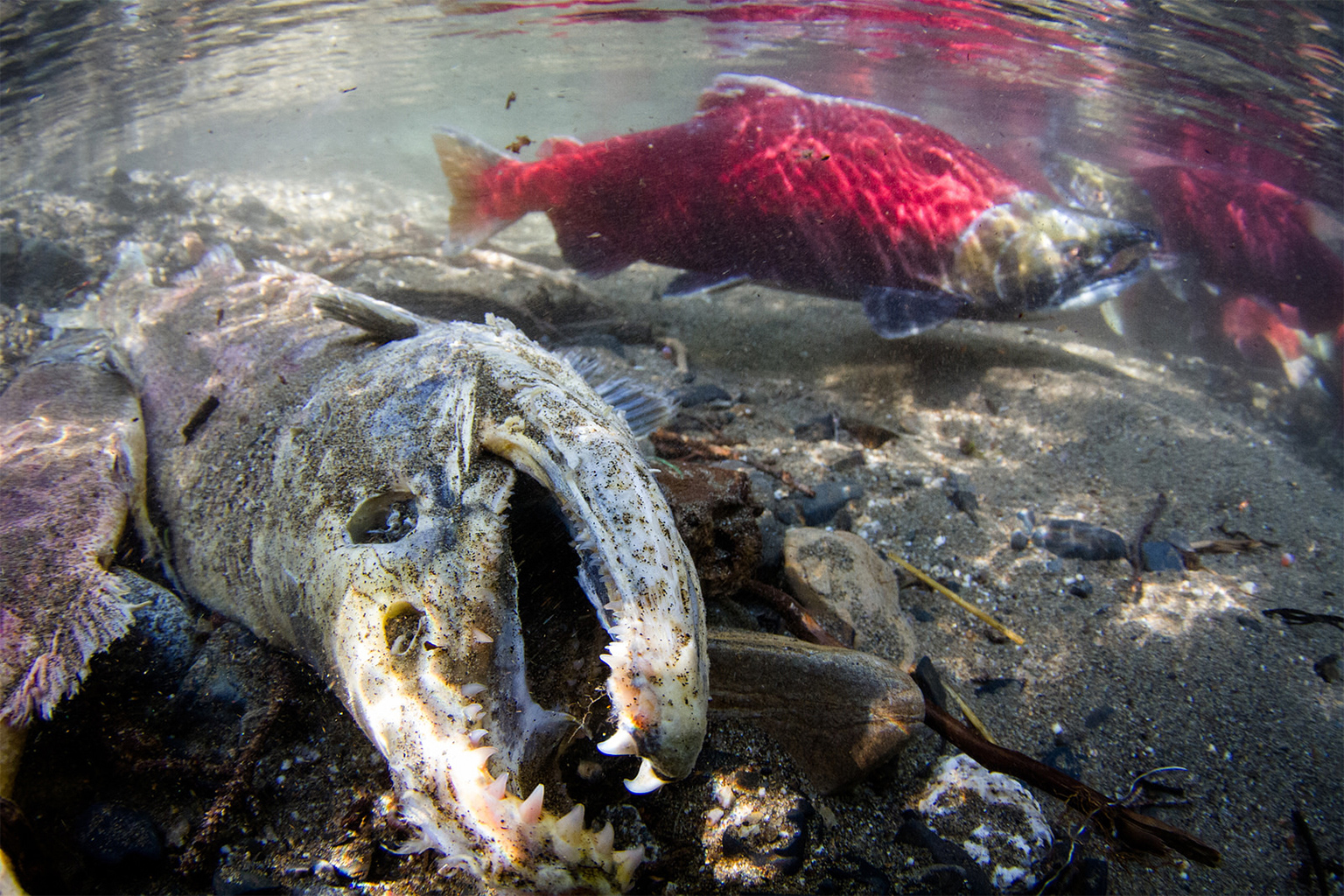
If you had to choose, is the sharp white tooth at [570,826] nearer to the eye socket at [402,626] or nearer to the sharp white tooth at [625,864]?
the sharp white tooth at [625,864]

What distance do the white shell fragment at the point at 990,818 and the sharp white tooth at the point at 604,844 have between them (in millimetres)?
1207

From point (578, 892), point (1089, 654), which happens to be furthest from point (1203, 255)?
point (578, 892)

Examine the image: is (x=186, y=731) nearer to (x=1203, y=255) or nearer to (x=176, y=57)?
(x=1203, y=255)

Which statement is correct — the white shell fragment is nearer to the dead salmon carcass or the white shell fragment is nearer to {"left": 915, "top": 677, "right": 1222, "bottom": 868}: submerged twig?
{"left": 915, "top": 677, "right": 1222, "bottom": 868}: submerged twig

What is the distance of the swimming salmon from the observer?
4320mm

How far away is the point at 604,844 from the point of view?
1.17 metres

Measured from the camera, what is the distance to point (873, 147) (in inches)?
173

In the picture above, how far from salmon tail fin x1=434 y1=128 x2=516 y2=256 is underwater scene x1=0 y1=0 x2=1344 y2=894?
1.6 inches

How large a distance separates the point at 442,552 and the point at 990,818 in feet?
6.26

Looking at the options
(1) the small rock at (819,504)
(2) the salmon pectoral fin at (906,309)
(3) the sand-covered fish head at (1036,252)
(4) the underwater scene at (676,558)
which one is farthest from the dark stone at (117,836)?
(3) the sand-covered fish head at (1036,252)

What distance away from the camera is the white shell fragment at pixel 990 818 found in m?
1.70

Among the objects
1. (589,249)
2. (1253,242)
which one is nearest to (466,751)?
(589,249)

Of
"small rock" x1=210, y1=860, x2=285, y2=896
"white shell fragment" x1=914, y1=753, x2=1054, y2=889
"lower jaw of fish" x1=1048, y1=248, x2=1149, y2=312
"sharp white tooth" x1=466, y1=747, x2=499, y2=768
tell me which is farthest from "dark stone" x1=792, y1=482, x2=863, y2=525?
"lower jaw of fish" x1=1048, y1=248, x2=1149, y2=312

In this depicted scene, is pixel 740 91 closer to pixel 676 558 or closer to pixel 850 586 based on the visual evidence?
pixel 850 586
